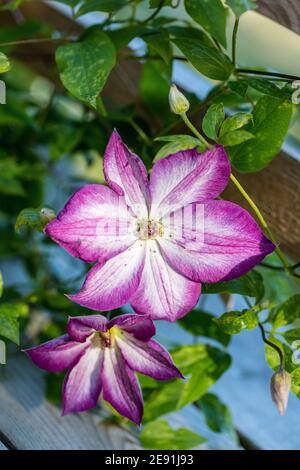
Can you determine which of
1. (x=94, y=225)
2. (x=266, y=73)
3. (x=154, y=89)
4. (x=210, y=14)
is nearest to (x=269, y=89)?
(x=266, y=73)

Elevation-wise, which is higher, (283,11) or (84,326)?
(283,11)

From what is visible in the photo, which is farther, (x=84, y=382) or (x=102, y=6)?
(x=102, y=6)

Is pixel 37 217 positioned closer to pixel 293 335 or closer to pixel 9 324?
pixel 9 324

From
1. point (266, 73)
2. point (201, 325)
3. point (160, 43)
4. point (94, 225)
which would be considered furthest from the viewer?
point (201, 325)

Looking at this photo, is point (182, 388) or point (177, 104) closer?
point (177, 104)

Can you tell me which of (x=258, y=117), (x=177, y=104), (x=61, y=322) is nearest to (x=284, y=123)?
(x=258, y=117)
